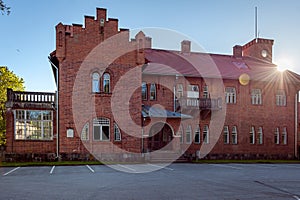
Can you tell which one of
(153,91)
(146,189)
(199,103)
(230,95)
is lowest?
(146,189)

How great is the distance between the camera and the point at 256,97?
3322cm

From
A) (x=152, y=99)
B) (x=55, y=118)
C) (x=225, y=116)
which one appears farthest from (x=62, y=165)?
(x=225, y=116)

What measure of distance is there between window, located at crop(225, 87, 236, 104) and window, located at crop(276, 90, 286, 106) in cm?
487

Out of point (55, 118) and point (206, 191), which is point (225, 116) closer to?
point (55, 118)

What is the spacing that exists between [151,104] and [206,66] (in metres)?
7.31

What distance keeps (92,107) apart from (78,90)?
1.60 m

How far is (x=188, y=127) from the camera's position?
100 ft

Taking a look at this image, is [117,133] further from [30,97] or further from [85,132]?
[30,97]

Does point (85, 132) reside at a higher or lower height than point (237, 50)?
lower

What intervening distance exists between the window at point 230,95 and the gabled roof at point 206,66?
46.4 inches

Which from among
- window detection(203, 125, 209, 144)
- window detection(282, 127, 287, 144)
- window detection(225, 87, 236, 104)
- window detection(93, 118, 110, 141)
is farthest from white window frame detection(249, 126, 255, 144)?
window detection(93, 118, 110, 141)

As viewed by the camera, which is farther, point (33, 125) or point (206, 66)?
point (206, 66)

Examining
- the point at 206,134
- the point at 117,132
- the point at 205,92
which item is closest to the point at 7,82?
the point at 117,132

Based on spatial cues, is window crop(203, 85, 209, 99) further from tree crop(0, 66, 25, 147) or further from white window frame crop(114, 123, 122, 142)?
tree crop(0, 66, 25, 147)
